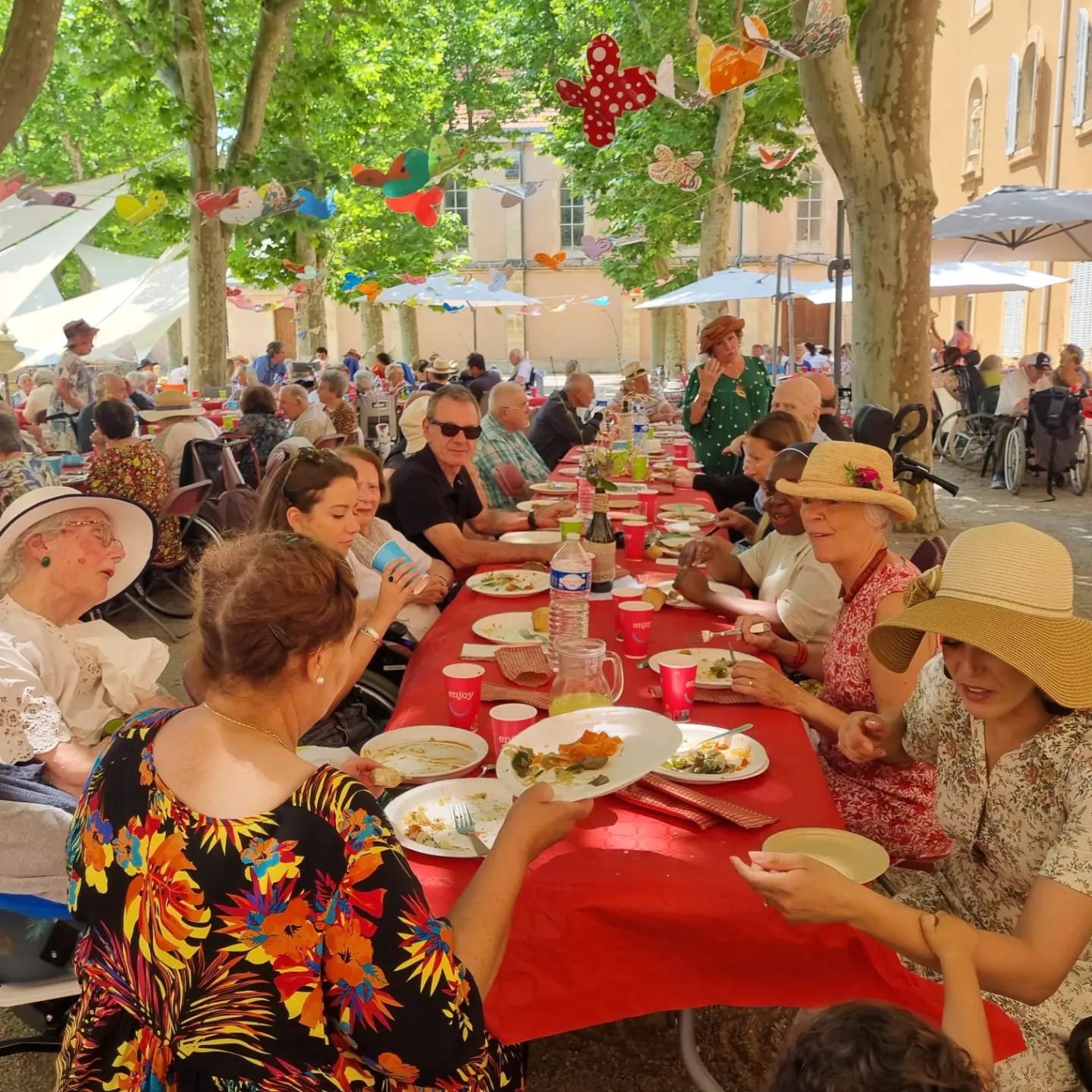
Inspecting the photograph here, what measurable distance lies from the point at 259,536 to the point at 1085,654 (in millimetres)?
1395

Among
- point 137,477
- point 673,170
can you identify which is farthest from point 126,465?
point 673,170

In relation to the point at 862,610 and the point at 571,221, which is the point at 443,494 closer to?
the point at 862,610

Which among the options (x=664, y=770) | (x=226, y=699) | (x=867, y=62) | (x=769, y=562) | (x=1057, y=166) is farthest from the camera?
(x=1057, y=166)

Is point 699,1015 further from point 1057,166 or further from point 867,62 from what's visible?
point 1057,166

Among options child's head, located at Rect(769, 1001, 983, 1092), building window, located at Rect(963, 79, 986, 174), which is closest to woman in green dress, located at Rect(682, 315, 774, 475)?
child's head, located at Rect(769, 1001, 983, 1092)

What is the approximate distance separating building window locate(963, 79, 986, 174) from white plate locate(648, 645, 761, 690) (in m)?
24.8

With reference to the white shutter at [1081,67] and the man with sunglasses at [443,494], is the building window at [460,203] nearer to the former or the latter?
the white shutter at [1081,67]

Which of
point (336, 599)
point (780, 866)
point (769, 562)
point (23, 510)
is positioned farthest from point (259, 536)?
point (769, 562)

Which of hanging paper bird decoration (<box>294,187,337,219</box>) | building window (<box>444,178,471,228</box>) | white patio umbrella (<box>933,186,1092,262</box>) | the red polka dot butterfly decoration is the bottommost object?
white patio umbrella (<box>933,186,1092,262</box>)

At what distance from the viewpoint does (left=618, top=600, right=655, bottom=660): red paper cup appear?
296 cm

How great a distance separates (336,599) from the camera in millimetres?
1573

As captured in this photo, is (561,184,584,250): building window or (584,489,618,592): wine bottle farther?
(561,184,584,250): building window

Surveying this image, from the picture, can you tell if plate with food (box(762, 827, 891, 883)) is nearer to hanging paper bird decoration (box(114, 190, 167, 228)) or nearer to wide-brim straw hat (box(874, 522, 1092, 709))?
wide-brim straw hat (box(874, 522, 1092, 709))

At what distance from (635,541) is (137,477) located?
11.6 ft
